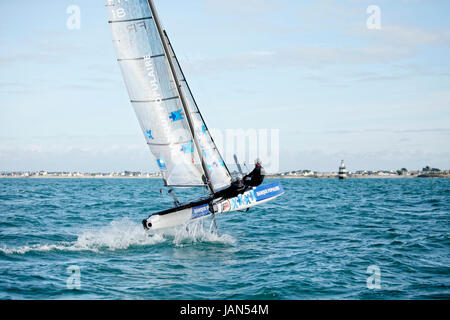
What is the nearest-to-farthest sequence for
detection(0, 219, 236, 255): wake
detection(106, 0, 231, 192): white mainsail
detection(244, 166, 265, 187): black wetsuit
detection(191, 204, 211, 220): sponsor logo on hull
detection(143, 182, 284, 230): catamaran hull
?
detection(106, 0, 231, 192): white mainsail < detection(0, 219, 236, 255): wake < detection(143, 182, 284, 230): catamaran hull < detection(191, 204, 211, 220): sponsor logo on hull < detection(244, 166, 265, 187): black wetsuit

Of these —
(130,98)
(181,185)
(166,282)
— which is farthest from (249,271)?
(130,98)

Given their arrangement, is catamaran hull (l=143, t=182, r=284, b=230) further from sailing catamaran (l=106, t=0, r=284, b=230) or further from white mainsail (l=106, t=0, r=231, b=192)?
white mainsail (l=106, t=0, r=231, b=192)

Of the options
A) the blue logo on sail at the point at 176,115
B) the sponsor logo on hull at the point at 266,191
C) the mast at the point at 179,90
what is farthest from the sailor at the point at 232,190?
the blue logo on sail at the point at 176,115

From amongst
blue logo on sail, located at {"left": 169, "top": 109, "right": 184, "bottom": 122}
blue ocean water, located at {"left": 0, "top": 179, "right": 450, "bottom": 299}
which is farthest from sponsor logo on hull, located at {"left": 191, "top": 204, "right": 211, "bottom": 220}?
blue logo on sail, located at {"left": 169, "top": 109, "right": 184, "bottom": 122}

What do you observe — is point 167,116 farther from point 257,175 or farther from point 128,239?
point 128,239

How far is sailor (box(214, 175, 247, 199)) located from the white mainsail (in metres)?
0.38

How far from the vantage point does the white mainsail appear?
12.3 meters

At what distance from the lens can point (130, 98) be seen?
13.1 metres

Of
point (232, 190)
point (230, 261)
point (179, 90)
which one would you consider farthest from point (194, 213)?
point (179, 90)

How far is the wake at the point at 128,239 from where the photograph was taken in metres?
12.5

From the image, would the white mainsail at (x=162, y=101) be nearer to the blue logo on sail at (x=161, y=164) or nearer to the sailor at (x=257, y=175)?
the blue logo on sail at (x=161, y=164)

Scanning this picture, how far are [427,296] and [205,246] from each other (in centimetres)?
656

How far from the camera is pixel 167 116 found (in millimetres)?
13141
